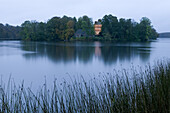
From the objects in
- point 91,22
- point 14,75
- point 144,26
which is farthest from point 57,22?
point 14,75

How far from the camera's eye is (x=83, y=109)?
12.0 ft

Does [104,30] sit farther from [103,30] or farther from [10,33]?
[10,33]

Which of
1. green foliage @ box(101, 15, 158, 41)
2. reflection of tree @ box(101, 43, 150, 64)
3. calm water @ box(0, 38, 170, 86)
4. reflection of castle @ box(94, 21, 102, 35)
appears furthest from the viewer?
reflection of castle @ box(94, 21, 102, 35)

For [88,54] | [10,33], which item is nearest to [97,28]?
[88,54]

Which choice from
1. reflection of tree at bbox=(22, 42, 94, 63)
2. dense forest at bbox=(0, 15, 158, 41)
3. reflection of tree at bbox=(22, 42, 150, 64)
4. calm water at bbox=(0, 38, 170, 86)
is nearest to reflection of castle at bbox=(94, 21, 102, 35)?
dense forest at bbox=(0, 15, 158, 41)

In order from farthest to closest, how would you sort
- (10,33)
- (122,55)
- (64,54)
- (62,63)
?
1. (10,33)
2. (64,54)
3. (122,55)
4. (62,63)

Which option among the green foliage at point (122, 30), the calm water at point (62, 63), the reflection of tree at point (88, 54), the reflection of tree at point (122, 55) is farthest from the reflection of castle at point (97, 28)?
the calm water at point (62, 63)

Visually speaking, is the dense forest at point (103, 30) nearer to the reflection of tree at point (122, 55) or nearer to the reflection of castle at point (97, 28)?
the reflection of castle at point (97, 28)

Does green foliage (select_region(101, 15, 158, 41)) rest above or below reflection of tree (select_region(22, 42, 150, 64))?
above

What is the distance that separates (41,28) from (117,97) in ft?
216

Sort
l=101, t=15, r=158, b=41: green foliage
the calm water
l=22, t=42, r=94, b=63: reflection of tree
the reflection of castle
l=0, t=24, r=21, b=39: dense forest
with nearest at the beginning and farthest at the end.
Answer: the calm water → l=22, t=42, r=94, b=63: reflection of tree → l=101, t=15, r=158, b=41: green foliage → the reflection of castle → l=0, t=24, r=21, b=39: dense forest

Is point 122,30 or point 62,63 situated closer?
point 62,63

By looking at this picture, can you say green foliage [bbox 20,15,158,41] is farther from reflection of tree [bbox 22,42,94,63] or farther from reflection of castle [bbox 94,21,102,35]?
reflection of tree [bbox 22,42,94,63]

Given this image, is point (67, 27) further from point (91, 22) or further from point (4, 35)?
point (4, 35)
